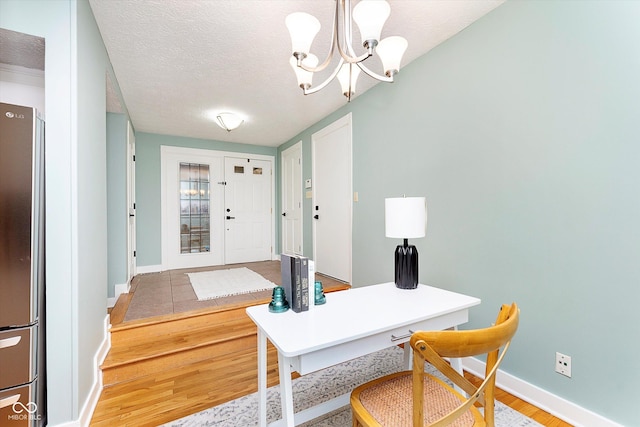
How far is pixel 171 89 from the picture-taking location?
2.96m

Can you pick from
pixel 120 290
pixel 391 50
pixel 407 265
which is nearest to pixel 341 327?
pixel 407 265

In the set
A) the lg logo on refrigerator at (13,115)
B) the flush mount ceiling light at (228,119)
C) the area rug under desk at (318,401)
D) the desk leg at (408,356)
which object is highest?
the flush mount ceiling light at (228,119)

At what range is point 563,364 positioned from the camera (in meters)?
1.55

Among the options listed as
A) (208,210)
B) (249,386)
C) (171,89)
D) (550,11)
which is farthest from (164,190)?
(550,11)

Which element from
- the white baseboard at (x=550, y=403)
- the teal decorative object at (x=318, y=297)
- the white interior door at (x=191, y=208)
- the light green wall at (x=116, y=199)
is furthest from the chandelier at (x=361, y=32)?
the white interior door at (x=191, y=208)

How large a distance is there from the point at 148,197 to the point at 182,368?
3.25 m

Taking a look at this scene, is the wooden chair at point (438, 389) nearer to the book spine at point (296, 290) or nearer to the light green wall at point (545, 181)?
the book spine at point (296, 290)

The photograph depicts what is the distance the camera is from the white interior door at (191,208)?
462cm

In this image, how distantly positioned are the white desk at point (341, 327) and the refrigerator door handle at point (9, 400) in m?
1.14

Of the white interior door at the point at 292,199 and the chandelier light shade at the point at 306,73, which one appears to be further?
the white interior door at the point at 292,199

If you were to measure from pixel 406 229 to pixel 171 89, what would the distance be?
2871 mm

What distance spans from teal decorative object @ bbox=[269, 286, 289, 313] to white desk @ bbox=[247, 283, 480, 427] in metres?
0.03

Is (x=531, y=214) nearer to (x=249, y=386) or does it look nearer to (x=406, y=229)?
(x=406, y=229)

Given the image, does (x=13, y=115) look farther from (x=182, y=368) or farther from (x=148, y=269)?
(x=148, y=269)
